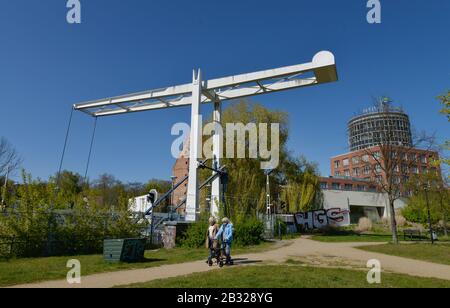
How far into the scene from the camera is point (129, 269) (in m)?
9.30

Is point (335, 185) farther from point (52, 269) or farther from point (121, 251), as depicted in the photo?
point (52, 269)

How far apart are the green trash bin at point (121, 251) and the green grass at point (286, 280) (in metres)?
3.38

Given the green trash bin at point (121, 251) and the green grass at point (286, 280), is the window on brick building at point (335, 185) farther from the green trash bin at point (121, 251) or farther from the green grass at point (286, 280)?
the green grass at point (286, 280)

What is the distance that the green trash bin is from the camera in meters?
10.5

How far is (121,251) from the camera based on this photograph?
10438 millimetres

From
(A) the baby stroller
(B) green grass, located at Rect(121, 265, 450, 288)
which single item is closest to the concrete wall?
(A) the baby stroller

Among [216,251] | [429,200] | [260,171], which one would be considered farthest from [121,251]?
[429,200]

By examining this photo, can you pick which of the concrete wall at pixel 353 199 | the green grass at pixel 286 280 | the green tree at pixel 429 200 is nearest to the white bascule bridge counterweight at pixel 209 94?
the green grass at pixel 286 280

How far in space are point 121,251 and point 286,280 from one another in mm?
5550

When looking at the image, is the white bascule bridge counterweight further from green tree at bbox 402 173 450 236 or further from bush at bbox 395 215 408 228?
bush at bbox 395 215 408 228
